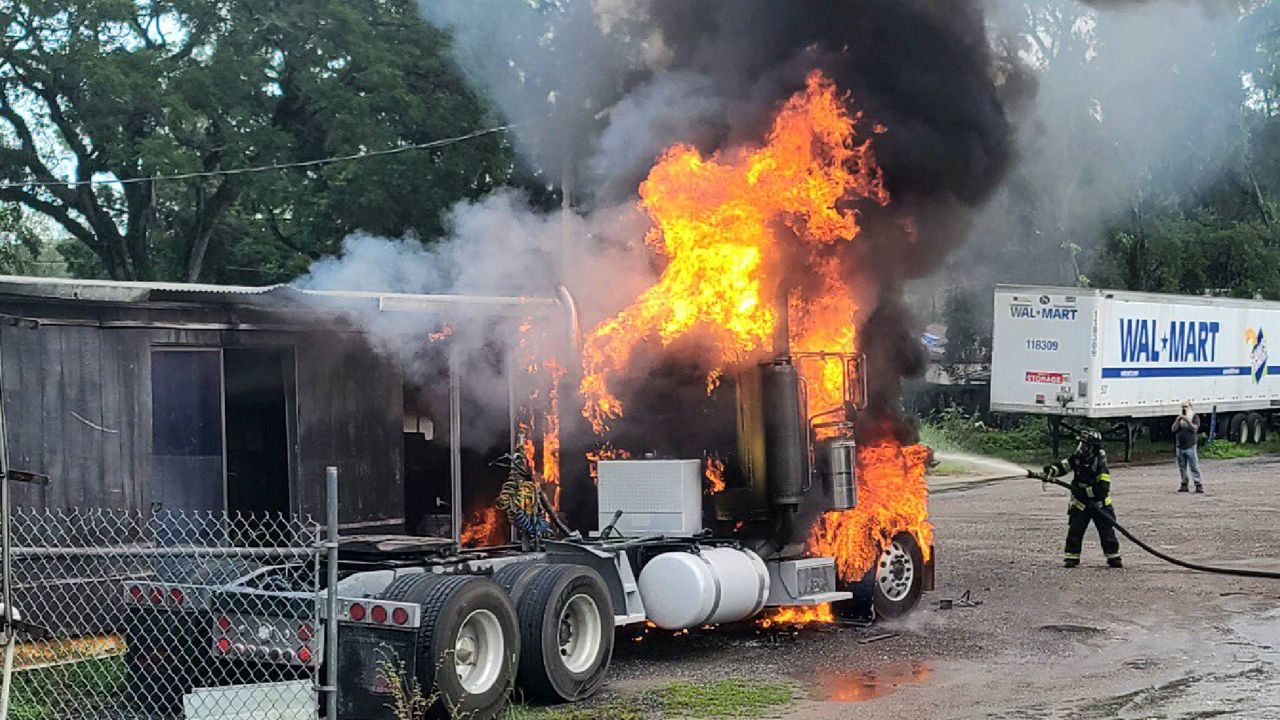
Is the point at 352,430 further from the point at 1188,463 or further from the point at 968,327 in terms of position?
the point at 968,327

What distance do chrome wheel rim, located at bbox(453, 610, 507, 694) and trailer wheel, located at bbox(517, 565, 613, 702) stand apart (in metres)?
0.31

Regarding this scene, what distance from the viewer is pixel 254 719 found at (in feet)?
25.4

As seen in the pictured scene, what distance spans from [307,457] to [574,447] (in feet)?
7.87

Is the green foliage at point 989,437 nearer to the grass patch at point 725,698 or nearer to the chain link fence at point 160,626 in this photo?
the grass patch at point 725,698

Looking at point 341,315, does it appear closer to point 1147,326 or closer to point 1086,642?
point 1086,642

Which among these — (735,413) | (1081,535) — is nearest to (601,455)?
(735,413)

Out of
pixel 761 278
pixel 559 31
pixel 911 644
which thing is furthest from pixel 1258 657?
pixel 559 31

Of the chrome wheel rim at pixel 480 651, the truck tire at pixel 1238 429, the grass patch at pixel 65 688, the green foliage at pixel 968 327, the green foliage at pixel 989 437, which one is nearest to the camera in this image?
the chrome wheel rim at pixel 480 651

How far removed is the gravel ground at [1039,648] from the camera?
9.02 metres

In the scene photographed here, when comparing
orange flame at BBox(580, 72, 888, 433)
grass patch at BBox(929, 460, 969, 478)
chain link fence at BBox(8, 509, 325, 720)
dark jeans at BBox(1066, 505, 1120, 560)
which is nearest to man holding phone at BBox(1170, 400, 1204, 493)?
grass patch at BBox(929, 460, 969, 478)

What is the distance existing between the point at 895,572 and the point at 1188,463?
13625 mm

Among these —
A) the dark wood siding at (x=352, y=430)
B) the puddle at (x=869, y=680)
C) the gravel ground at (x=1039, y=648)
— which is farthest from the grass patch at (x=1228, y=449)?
the puddle at (x=869, y=680)

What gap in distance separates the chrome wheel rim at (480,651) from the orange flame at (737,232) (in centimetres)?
324

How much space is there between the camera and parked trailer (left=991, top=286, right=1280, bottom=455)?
94.2 feet
